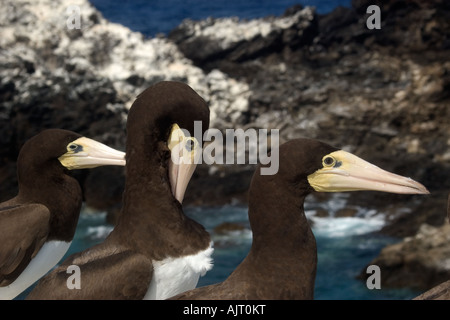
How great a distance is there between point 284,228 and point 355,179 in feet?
1.91

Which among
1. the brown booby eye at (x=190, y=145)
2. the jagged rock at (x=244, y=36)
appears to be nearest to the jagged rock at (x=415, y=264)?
the brown booby eye at (x=190, y=145)

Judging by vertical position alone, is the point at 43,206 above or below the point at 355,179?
below

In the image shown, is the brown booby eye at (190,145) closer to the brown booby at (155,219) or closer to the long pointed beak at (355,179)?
the brown booby at (155,219)

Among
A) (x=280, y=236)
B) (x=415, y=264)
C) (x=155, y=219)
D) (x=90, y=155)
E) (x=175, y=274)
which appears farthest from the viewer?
(x=415, y=264)

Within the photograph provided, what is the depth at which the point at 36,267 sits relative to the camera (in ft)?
21.4

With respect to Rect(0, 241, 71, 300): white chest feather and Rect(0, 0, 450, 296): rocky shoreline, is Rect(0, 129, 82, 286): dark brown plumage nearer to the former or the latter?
Rect(0, 241, 71, 300): white chest feather

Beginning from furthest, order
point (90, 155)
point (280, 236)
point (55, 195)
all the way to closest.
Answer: point (55, 195) < point (90, 155) < point (280, 236)

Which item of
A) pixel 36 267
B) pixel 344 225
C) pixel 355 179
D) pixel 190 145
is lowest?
pixel 344 225

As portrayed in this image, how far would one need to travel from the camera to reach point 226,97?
28.3m

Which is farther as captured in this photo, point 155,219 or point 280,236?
point 155,219

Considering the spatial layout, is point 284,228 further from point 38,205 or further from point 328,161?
point 38,205

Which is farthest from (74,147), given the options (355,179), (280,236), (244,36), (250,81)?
(244,36)

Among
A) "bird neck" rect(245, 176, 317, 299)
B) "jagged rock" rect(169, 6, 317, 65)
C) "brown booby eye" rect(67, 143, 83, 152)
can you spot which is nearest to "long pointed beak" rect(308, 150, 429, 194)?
"bird neck" rect(245, 176, 317, 299)

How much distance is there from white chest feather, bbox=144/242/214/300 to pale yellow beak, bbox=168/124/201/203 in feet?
1.59
